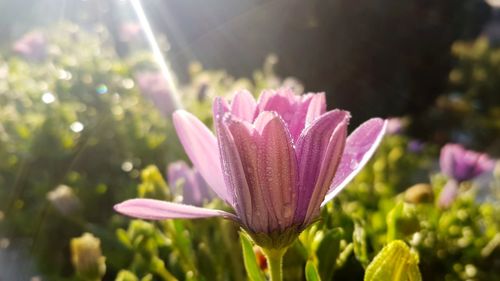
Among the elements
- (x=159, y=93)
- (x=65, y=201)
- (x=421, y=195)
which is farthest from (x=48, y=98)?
(x=421, y=195)

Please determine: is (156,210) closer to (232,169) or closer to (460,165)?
(232,169)

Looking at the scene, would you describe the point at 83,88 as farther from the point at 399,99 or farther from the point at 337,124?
the point at 399,99

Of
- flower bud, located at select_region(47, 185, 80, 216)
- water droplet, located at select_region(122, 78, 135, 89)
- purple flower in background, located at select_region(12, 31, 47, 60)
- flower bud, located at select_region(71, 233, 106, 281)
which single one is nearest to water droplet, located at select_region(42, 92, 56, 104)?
water droplet, located at select_region(122, 78, 135, 89)

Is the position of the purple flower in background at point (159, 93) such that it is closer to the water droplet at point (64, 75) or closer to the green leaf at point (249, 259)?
the water droplet at point (64, 75)

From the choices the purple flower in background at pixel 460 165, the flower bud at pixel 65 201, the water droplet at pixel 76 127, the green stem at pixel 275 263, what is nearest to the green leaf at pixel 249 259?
the green stem at pixel 275 263

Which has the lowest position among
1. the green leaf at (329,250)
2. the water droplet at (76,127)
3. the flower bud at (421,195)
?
the flower bud at (421,195)

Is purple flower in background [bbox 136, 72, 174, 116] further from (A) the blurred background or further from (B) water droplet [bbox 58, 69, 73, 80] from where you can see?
(B) water droplet [bbox 58, 69, 73, 80]
